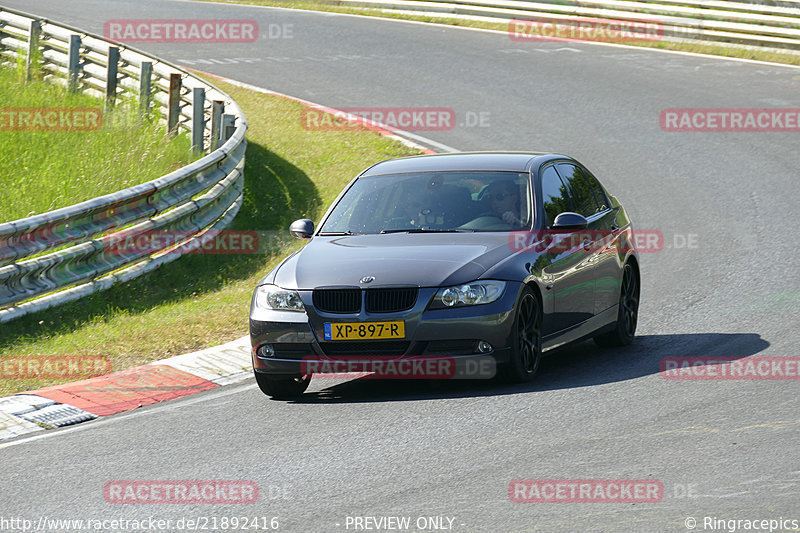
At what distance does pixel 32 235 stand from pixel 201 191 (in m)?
3.49

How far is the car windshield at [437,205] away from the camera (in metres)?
9.38

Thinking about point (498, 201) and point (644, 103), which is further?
point (644, 103)

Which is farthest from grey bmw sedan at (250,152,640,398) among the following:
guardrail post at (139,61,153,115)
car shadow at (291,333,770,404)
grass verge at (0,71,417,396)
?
guardrail post at (139,61,153,115)

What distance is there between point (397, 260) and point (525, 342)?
105 cm

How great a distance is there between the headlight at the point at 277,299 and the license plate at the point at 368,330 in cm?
33

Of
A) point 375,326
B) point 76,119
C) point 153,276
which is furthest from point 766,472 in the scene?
point 76,119

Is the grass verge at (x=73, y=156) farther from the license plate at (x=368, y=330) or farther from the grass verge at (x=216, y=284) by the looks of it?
the license plate at (x=368, y=330)

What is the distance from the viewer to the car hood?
27.4 ft

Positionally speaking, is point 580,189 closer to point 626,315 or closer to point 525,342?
point 626,315

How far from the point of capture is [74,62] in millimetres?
21156

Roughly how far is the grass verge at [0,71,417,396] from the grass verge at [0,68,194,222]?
1.35 meters

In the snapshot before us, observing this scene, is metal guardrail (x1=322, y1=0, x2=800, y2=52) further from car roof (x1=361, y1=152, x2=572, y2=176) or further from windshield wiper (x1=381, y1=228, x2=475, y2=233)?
windshield wiper (x1=381, y1=228, x2=475, y2=233)

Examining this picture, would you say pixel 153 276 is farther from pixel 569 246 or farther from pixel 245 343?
pixel 569 246

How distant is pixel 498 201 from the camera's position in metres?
9.52
